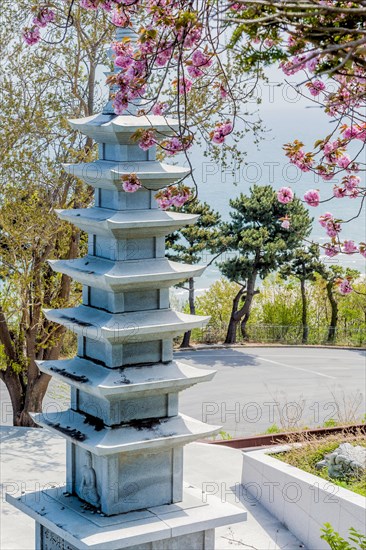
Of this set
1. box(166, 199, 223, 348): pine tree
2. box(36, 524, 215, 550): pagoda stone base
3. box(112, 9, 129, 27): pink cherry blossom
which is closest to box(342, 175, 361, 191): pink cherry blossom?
box(112, 9, 129, 27): pink cherry blossom

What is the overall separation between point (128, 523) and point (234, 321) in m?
21.8

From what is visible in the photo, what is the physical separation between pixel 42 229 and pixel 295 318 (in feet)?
58.8

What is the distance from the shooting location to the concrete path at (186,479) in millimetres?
10984

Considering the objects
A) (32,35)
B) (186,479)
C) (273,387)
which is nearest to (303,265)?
(273,387)

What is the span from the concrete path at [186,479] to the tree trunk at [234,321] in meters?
14.9

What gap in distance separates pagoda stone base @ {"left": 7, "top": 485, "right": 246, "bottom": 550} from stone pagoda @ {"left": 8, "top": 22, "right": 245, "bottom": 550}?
0.04 ft

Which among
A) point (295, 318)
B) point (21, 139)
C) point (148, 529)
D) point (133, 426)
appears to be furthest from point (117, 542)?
point (295, 318)

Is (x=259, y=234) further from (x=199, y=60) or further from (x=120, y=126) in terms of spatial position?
(x=199, y=60)

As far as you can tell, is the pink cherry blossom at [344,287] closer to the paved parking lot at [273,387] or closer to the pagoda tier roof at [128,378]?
the pagoda tier roof at [128,378]

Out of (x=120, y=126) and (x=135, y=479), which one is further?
(x=135, y=479)

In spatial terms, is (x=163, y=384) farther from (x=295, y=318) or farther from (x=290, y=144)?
(x=295, y=318)

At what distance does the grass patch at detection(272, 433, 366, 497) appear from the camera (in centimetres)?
1149

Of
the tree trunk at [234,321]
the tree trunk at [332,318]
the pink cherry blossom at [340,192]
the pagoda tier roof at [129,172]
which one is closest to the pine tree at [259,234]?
the tree trunk at [234,321]

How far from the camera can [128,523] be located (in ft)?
26.3
